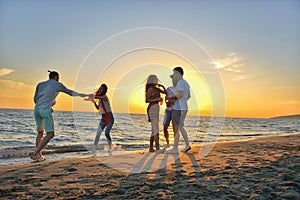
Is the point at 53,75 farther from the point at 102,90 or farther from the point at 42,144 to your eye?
the point at 102,90

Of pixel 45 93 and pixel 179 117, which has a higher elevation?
pixel 45 93

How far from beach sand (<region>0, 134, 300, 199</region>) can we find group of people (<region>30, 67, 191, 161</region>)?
1122mm

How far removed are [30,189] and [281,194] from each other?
326 centimetres

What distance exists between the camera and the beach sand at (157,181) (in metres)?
3.45

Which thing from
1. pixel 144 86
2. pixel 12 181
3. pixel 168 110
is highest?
pixel 144 86

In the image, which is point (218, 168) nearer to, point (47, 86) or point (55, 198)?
point (55, 198)

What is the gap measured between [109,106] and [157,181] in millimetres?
4968

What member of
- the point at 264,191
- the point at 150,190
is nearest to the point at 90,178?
the point at 150,190

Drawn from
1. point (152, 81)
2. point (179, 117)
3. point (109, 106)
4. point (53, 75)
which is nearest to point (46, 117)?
point (53, 75)

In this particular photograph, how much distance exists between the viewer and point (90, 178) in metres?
4.49

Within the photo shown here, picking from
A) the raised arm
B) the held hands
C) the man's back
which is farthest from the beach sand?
the held hands

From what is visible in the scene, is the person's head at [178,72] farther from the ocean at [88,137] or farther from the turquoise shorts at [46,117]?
the turquoise shorts at [46,117]

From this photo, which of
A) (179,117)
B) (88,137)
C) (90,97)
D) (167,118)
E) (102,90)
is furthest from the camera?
(88,137)

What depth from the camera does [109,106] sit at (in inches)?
346
